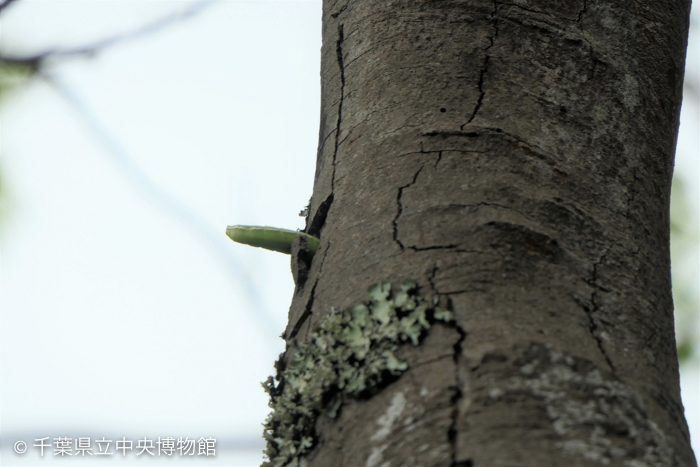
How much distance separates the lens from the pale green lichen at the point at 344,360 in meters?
1.03

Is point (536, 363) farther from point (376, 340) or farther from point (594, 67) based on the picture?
point (594, 67)

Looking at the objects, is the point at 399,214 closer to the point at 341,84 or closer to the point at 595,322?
the point at 595,322

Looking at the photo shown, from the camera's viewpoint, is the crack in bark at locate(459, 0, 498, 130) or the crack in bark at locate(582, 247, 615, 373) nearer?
the crack in bark at locate(582, 247, 615, 373)

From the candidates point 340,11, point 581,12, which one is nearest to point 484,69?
point 581,12

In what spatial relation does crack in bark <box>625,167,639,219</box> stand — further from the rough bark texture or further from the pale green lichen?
the pale green lichen

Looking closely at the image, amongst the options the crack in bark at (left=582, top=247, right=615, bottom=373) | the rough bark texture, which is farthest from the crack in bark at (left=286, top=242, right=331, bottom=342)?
the crack in bark at (left=582, top=247, right=615, bottom=373)

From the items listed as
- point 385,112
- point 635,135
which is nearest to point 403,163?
point 385,112

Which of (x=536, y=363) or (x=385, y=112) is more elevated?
(x=385, y=112)

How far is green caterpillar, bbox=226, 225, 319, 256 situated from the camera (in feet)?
4.48

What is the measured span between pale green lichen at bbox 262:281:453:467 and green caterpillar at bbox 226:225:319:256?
0.25 m

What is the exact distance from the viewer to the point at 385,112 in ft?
4.49

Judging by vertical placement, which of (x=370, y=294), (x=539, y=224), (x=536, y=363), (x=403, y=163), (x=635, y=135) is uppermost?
(x=635, y=135)

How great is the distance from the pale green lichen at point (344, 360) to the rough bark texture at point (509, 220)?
0.03m

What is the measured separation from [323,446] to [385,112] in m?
0.65
